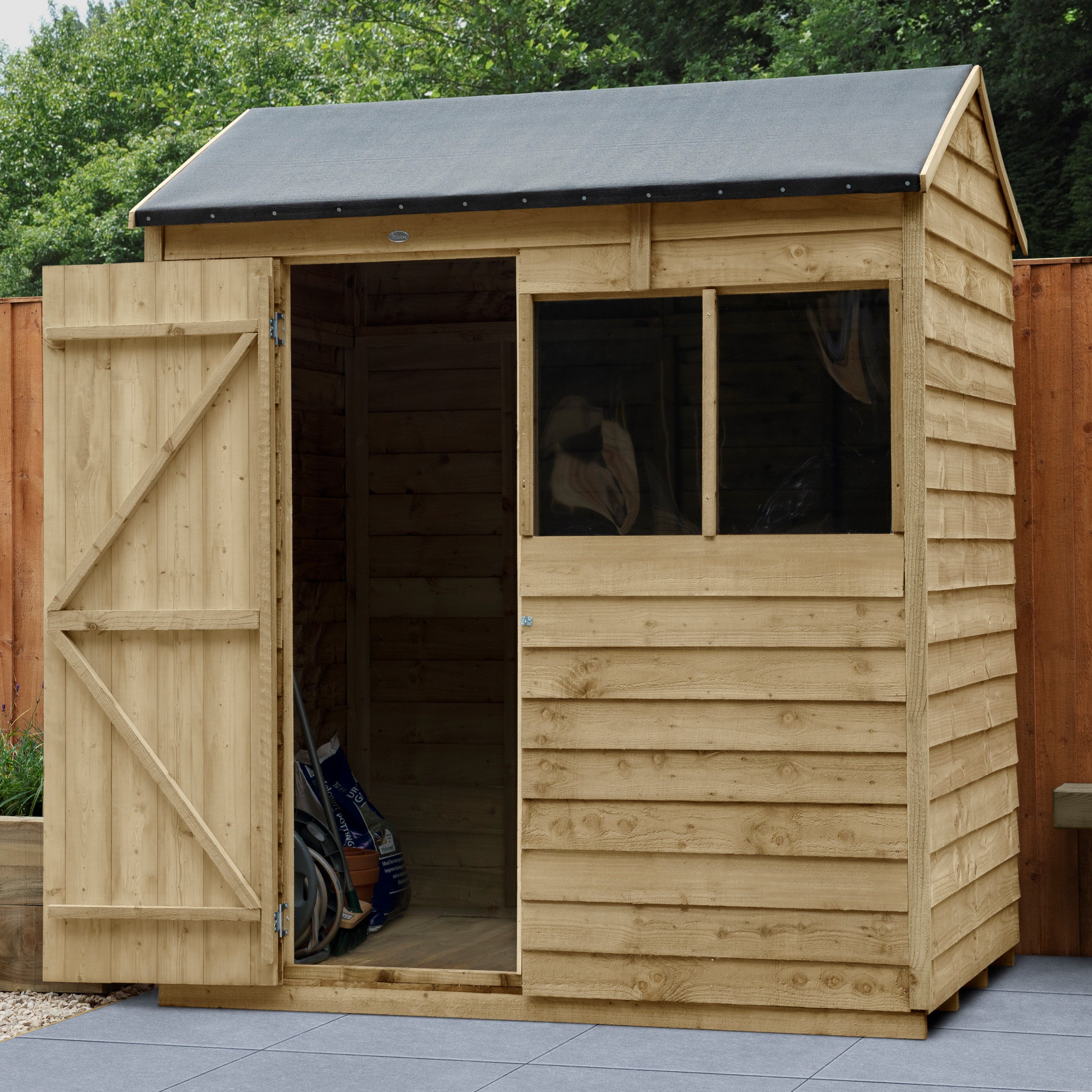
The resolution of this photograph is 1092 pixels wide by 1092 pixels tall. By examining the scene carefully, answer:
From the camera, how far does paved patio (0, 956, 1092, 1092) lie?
3975mm

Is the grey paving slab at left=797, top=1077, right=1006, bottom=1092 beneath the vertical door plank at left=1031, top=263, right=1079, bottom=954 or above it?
beneath

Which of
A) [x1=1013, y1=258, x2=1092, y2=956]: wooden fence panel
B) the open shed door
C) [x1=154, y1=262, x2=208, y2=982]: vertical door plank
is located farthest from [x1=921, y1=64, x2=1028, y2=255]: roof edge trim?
[x1=154, y1=262, x2=208, y2=982]: vertical door plank

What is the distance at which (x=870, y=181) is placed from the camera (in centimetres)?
430

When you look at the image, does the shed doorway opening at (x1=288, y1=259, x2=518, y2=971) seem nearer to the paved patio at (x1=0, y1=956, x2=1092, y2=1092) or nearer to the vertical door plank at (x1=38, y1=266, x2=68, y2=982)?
the vertical door plank at (x1=38, y1=266, x2=68, y2=982)

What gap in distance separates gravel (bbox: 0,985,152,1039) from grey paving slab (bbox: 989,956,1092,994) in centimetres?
291

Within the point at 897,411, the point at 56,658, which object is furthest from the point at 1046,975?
the point at 56,658

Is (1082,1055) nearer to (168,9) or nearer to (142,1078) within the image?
(142,1078)

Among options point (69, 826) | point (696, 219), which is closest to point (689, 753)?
point (696, 219)

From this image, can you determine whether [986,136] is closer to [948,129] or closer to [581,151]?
[948,129]

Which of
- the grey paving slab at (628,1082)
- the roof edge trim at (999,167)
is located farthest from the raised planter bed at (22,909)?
the roof edge trim at (999,167)

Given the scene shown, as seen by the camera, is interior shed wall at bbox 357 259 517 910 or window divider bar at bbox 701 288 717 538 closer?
window divider bar at bbox 701 288 717 538

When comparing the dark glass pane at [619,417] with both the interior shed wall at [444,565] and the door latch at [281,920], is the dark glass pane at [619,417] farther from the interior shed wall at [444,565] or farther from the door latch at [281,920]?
the interior shed wall at [444,565]

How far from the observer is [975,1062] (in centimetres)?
417

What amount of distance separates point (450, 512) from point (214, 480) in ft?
6.01
